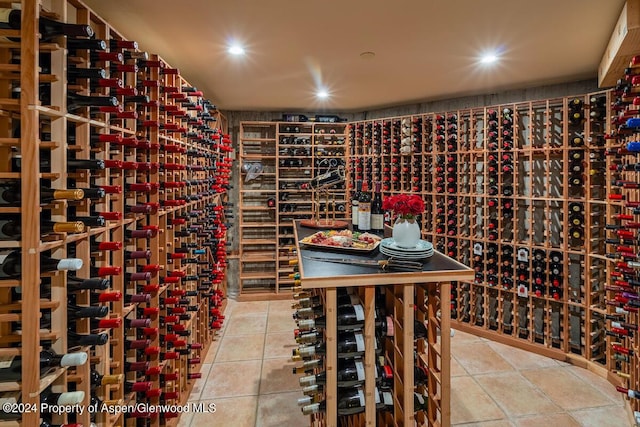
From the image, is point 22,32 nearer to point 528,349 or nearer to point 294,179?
point 294,179

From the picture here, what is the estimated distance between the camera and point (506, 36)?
2297 millimetres

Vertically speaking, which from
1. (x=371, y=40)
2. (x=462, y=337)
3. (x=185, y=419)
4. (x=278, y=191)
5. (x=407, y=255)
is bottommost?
(x=185, y=419)

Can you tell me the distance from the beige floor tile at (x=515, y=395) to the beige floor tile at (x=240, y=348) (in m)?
2.03

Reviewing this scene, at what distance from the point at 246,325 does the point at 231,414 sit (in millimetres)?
1544

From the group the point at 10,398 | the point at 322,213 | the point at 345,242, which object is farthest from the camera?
the point at 322,213

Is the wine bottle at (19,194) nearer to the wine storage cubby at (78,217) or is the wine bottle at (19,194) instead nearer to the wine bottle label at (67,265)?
the wine storage cubby at (78,217)

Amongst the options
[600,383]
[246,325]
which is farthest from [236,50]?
[600,383]

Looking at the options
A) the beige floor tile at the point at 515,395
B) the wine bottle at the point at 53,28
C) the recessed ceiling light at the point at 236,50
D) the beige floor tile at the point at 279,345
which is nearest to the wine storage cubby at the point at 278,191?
the beige floor tile at the point at 279,345

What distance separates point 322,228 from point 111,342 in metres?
1.65

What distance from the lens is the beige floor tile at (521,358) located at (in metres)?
3.08

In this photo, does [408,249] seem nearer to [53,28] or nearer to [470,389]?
[53,28]

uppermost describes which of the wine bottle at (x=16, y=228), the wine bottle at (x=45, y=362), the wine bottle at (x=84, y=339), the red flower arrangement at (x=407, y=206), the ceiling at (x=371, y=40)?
the ceiling at (x=371, y=40)

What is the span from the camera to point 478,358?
10.5 ft

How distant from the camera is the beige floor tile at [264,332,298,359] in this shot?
3.25 meters
